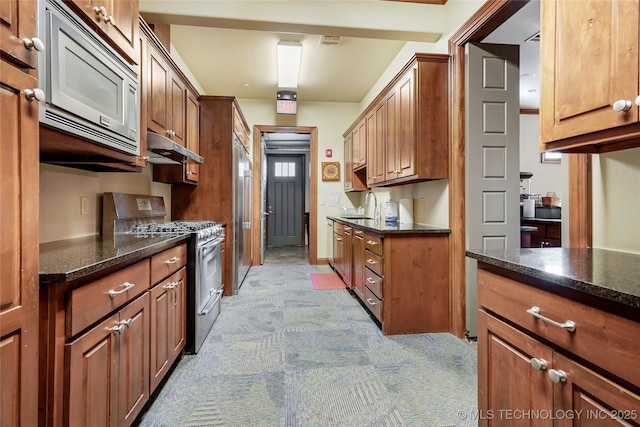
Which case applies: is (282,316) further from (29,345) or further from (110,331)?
(29,345)

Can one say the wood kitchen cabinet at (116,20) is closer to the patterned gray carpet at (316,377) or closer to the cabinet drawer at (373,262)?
the patterned gray carpet at (316,377)

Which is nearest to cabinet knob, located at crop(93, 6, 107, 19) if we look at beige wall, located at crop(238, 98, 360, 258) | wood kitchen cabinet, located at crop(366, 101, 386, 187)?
wood kitchen cabinet, located at crop(366, 101, 386, 187)

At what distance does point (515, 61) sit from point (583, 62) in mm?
1790

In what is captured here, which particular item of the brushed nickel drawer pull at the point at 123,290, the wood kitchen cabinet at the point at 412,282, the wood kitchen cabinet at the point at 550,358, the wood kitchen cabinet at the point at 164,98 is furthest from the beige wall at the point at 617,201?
the wood kitchen cabinet at the point at 164,98

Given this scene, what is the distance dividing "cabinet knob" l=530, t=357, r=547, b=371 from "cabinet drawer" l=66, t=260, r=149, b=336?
4.79 feet

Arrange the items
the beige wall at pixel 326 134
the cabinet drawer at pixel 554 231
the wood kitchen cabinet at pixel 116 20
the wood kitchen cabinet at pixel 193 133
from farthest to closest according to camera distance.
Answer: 1. the beige wall at pixel 326 134
2. the cabinet drawer at pixel 554 231
3. the wood kitchen cabinet at pixel 193 133
4. the wood kitchen cabinet at pixel 116 20

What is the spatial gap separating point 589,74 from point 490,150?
1.54 m

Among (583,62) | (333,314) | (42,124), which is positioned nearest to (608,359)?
(583,62)

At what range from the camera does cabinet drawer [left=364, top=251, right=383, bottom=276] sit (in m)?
2.72

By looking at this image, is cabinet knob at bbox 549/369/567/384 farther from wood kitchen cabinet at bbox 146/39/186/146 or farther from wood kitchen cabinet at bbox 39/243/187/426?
wood kitchen cabinet at bbox 146/39/186/146

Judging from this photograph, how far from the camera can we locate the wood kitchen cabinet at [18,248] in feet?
2.54

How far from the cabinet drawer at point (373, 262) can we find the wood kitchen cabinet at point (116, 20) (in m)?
2.23

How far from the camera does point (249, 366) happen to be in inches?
82.7

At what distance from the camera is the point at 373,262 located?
2.89 meters
